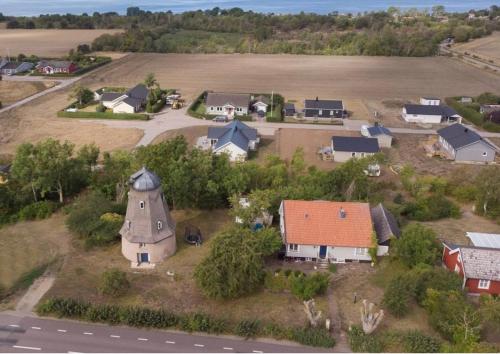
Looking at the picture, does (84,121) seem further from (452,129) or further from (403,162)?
(452,129)

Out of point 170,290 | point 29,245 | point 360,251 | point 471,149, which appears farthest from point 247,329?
point 471,149

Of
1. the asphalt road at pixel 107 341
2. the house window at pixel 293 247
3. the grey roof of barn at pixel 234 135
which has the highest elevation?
the grey roof of barn at pixel 234 135

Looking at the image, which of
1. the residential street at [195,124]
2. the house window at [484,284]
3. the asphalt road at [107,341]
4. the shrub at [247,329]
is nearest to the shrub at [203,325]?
the asphalt road at [107,341]

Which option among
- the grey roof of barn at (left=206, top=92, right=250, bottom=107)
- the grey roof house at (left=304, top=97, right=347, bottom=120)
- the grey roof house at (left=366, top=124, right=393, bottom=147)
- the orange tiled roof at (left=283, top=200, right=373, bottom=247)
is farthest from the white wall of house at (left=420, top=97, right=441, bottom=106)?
the orange tiled roof at (left=283, top=200, right=373, bottom=247)

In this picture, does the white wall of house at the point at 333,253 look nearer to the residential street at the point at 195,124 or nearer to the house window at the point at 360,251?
the house window at the point at 360,251

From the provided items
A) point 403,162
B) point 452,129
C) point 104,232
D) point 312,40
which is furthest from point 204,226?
point 312,40

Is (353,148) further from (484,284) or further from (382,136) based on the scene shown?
(484,284)

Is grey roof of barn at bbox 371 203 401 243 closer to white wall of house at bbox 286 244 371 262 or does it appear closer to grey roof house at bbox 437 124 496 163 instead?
white wall of house at bbox 286 244 371 262
